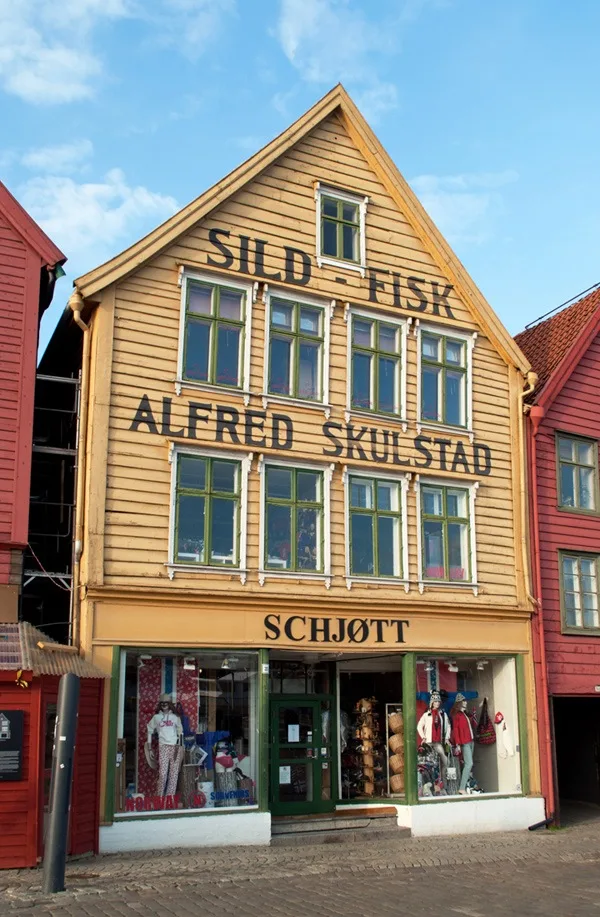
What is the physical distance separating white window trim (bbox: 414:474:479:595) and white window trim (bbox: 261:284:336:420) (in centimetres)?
246

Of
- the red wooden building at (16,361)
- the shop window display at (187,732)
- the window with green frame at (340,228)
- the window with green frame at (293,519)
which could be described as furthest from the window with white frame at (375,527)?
the red wooden building at (16,361)

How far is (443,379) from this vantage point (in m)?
19.9

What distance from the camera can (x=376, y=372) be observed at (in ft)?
62.6

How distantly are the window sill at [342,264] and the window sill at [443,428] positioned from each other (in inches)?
122

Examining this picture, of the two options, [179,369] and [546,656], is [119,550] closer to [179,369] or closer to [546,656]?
[179,369]

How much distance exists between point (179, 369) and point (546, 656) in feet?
30.5

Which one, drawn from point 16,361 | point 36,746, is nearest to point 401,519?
point 16,361

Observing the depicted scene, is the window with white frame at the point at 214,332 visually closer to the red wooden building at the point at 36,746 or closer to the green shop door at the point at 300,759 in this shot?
the red wooden building at the point at 36,746

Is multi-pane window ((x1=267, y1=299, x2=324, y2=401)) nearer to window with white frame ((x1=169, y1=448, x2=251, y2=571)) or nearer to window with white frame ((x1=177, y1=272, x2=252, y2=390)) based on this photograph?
window with white frame ((x1=177, y1=272, x2=252, y2=390))

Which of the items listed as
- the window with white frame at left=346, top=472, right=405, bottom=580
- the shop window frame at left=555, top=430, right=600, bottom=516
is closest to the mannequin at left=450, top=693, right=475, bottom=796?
the window with white frame at left=346, top=472, right=405, bottom=580

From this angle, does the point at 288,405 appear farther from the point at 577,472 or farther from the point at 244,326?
the point at 577,472

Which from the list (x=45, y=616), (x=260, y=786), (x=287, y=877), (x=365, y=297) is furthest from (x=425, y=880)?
(x=365, y=297)

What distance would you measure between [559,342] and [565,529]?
4.55 meters

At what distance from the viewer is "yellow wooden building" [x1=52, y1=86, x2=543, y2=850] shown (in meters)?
16.0
